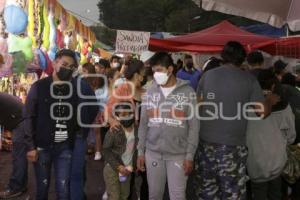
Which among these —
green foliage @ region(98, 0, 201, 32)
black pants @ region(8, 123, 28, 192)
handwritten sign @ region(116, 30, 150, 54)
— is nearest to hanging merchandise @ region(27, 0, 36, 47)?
handwritten sign @ region(116, 30, 150, 54)

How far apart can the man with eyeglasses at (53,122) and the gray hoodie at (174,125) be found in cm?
89

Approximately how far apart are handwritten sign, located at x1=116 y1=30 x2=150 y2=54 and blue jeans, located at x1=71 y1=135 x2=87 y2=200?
5.63m

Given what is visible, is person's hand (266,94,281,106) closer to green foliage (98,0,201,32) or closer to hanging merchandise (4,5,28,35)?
hanging merchandise (4,5,28,35)

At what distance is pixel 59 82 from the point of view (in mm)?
5156

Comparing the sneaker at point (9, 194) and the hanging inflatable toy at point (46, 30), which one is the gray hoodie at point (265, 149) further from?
the hanging inflatable toy at point (46, 30)

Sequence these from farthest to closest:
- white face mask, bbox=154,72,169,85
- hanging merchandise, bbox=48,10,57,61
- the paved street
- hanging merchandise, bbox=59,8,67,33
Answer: hanging merchandise, bbox=59,8,67,33
hanging merchandise, bbox=48,10,57,61
the paved street
white face mask, bbox=154,72,169,85

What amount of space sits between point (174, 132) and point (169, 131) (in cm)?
5

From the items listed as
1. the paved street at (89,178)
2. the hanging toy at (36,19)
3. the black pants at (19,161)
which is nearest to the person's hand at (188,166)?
the paved street at (89,178)

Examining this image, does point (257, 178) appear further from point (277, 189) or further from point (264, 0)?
point (264, 0)

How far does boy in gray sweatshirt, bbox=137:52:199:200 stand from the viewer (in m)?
4.91

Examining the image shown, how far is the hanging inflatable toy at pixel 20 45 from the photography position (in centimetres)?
853

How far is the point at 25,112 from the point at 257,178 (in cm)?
261

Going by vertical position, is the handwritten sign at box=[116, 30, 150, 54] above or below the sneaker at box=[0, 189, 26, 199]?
above

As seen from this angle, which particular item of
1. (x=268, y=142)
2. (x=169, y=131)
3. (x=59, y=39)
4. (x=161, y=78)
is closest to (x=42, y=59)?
(x=59, y=39)
